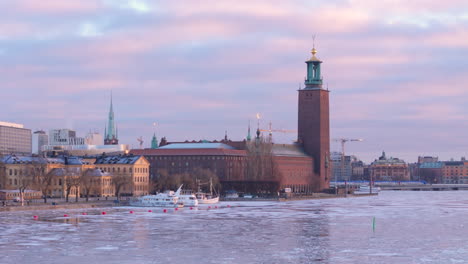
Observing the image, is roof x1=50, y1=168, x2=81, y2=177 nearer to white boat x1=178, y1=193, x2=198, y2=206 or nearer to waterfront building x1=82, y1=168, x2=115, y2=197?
waterfront building x1=82, y1=168, x2=115, y2=197

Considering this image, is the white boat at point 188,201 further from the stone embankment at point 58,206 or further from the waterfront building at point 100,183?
the waterfront building at point 100,183

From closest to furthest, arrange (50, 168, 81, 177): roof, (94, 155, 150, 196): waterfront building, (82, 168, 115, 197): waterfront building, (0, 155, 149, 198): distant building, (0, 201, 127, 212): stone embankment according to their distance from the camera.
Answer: (0, 201, 127, 212): stone embankment
(0, 155, 149, 198): distant building
(50, 168, 81, 177): roof
(82, 168, 115, 197): waterfront building
(94, 155, 150, 196): waterfront building

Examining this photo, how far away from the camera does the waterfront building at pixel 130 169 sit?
152100 millimetres

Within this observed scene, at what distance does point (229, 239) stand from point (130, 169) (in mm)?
96566

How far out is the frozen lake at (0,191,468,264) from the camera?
53000 mm

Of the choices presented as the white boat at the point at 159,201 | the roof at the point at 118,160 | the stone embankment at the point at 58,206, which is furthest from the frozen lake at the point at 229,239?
the roof at the point at 118,160

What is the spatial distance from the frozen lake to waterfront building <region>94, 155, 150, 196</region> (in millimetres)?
60181

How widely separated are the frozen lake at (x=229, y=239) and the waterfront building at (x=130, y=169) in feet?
197

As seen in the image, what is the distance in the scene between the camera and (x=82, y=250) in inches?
2215

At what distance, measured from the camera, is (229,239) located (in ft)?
210

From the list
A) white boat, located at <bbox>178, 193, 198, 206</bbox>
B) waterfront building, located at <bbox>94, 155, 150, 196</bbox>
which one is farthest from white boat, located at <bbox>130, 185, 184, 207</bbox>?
waterfront building, located at <bbox>94, 155, 150, 196</bbox>

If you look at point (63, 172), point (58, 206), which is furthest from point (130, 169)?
point (58, 206)

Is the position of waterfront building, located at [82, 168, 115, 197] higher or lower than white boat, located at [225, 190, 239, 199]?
higher

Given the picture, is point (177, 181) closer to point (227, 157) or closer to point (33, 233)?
point (227, 157)
